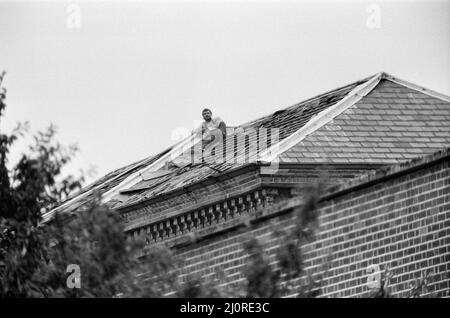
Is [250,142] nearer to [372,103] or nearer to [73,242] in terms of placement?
[372,103]

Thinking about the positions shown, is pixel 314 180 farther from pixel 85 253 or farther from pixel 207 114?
pixel 85 253

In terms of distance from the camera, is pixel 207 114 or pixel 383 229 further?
pixel 207 114

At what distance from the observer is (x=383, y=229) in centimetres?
2769

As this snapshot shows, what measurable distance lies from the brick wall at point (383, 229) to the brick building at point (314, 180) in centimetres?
2

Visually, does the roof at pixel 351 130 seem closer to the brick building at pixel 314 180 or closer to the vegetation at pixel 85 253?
the brick building at pixel 314 180

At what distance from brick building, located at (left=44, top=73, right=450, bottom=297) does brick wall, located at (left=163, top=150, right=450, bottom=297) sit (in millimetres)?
20

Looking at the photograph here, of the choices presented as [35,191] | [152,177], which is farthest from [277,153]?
[35,191]

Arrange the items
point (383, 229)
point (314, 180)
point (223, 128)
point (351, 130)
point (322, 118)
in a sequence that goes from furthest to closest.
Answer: point (223, 128) → point (322, 118) → point (351, 130) → point (314, 180) → point (383, 229)

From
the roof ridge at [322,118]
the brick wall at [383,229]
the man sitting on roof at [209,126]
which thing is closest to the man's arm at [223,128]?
the man sitting on roof at [209,126]

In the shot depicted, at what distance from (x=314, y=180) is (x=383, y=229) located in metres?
14.0

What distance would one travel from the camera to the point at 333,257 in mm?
28266

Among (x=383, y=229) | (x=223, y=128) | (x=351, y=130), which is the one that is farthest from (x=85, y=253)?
(x=223, y=128)

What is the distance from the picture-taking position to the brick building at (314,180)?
27672 mm
